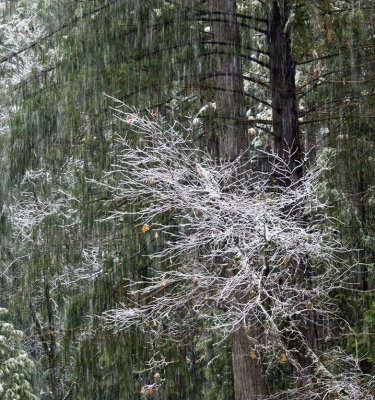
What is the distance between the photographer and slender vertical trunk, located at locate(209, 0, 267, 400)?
8.09m

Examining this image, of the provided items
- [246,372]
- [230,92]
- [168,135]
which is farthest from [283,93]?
[246,372]

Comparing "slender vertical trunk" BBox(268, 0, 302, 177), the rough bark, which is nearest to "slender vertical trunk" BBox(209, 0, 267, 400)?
the rough bark

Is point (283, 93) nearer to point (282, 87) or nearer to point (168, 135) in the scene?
point (282, 87)

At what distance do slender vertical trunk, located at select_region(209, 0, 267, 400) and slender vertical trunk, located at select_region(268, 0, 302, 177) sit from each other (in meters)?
0.43

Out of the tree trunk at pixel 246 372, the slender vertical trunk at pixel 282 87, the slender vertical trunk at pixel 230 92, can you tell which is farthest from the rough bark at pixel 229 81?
the tree trunk at pixel 246 372

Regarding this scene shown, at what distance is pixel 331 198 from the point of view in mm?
11844

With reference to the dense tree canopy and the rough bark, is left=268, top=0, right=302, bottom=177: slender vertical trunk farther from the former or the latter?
the rough bark

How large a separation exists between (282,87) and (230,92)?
691 mm

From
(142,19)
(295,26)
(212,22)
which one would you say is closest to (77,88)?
(142,19)

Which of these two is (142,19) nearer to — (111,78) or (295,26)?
(111,78)

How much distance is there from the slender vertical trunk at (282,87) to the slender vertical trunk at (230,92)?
0.43 m

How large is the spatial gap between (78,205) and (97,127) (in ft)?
4.14

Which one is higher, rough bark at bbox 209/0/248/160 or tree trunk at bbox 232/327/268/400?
rough bark at bbox 209/0/248/160

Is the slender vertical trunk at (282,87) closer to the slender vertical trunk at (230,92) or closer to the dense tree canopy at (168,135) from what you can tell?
the dense tree canopy at (168,135)
